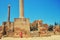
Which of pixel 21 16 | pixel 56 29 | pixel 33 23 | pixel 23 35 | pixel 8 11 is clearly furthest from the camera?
pixel 33 23

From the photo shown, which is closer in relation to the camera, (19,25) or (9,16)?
(19,25)

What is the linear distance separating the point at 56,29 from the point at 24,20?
450 inches

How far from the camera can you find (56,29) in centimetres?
3291

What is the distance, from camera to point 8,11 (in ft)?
158

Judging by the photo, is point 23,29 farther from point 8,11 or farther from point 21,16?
point 8,11

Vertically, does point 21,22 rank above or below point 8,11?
below

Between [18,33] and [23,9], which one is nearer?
[18,33]

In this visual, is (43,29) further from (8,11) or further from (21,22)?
(8,11)

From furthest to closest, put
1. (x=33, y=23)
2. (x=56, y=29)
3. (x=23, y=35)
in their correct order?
(x=33, y=23) → (x=56, y=29) → (x=23, y=35)

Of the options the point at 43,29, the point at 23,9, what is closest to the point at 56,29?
the point at 43,29

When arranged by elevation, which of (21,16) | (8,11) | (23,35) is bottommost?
(23,35)

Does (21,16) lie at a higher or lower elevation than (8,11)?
lower

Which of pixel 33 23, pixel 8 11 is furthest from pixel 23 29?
pixel 33 23

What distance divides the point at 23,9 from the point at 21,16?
137 cm
